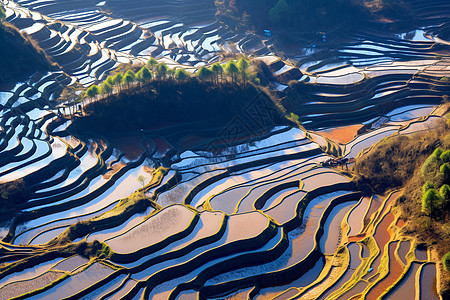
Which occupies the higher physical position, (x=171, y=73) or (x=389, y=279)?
(x=171, y=73)

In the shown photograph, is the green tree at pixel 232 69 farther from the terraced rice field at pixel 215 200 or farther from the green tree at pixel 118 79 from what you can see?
the green tree at pixel 118 79

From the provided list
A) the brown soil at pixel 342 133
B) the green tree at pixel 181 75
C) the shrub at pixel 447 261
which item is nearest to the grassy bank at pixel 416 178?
the shrub at pixel 447 261

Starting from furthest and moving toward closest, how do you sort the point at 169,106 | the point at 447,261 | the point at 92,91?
the point at 169,106 < the point at 92,91 < the point at 447,261

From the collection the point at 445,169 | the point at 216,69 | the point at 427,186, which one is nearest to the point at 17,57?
the point at 216,69

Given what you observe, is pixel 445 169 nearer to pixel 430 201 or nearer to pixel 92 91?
pixel 430 201

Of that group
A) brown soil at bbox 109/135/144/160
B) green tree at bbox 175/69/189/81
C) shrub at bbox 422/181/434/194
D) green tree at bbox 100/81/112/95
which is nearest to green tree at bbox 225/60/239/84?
green tree at bbox 175/69/189/81

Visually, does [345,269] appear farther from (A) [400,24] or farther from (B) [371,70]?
(A) [400,24]
